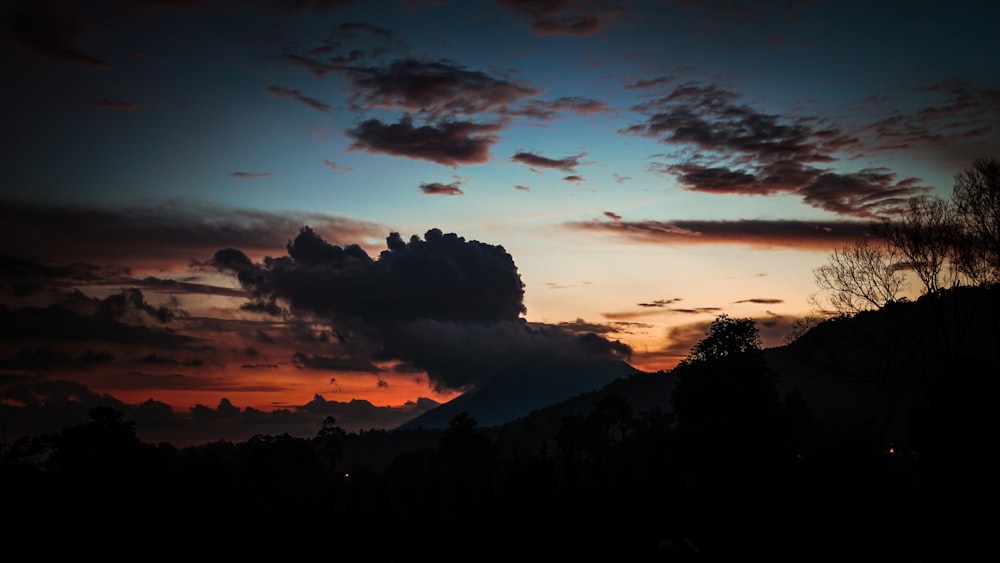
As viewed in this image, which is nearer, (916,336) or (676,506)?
(916,336)

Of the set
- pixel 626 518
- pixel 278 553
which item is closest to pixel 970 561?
pixel 626 518

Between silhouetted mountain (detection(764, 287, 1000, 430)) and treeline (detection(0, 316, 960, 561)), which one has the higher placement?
silhouetted mountain (detection(764, 287, 1000, 430))

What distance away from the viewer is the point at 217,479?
335 ft

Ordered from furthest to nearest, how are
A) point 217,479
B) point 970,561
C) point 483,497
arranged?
1. point 217,479
2. point 483,497
3. point 970,561

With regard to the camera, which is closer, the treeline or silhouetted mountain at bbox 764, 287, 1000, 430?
silhouetted mountain at bbox 764, 287, 1000, 430

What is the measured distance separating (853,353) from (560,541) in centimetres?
15442

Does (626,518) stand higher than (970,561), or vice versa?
(970,561)

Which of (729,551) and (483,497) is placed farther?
(483,497)

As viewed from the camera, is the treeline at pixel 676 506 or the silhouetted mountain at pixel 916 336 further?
the treeline at pixel 676 506

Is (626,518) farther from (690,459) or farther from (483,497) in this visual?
(690,459)

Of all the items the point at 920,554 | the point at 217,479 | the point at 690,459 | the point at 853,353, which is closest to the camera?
the point at 920,554

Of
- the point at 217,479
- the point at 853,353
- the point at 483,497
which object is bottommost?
the point at 217,479

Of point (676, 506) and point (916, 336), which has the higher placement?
point (916, 336)

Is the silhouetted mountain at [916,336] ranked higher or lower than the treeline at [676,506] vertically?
higher
